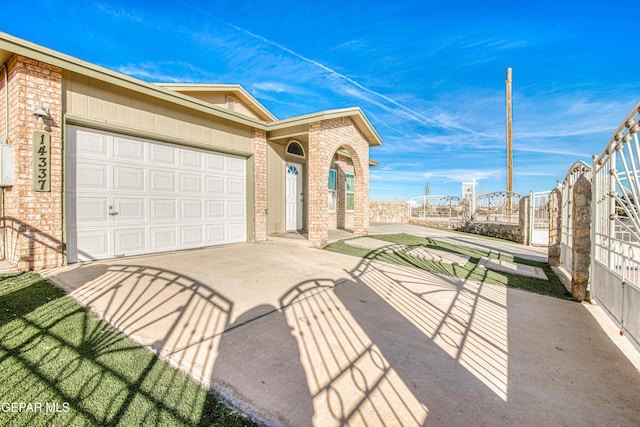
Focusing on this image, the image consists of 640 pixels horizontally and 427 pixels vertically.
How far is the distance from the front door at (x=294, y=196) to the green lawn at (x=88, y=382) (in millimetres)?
7222

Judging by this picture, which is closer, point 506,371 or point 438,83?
point 506,371

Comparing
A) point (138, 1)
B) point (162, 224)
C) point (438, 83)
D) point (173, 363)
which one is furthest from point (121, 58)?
point (438, 83)

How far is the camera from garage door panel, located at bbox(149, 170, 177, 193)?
6.41 meters

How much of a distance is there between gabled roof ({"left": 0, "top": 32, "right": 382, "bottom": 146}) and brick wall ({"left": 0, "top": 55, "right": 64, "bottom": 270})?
0.18 m

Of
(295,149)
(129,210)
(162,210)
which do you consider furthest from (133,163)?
(295,149)

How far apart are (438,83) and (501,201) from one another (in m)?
8.43

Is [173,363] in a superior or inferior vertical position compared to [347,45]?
inferior

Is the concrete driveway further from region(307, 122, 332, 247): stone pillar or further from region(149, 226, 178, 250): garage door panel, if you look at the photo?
region(307, 122, 332, 247): stone pillar

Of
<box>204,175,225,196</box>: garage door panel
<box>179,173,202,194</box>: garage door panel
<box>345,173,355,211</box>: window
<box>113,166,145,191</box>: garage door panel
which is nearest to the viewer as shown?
<box>113,166,145,191</box>: garage door panel

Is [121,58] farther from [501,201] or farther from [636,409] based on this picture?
[501,201]

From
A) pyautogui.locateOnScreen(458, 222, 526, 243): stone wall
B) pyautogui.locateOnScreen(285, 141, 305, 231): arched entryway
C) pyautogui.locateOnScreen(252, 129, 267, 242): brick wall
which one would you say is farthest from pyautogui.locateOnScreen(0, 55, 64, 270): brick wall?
pyautogui.locateOnScreen(458, 222, 526, 243): stone wall

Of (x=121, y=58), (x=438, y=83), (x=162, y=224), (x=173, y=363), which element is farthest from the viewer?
(x=438, y=83)

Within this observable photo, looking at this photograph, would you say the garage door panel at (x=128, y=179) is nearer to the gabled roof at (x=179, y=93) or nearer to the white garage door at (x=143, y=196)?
the white garage door at (x=143, y=196)

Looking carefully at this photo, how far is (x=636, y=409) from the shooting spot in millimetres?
2148
